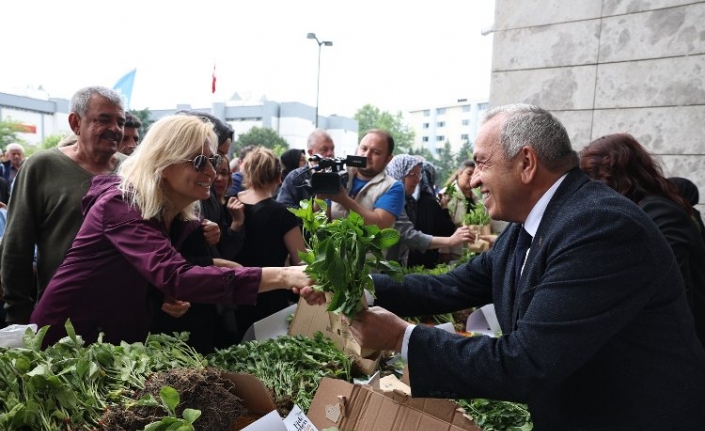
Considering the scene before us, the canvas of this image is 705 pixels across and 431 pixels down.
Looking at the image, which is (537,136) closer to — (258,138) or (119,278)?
(119,278)

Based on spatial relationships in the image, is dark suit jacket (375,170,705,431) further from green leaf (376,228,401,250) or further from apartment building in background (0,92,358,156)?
apartment building in background (0,92,358,156)

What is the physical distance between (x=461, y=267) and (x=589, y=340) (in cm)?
88

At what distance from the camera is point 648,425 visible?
1476 mm

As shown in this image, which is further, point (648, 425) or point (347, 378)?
point (347, 378)

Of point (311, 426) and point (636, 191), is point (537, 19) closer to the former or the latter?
point (636, 191)

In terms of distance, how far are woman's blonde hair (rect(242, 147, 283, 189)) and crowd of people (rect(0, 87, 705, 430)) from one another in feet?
0.05

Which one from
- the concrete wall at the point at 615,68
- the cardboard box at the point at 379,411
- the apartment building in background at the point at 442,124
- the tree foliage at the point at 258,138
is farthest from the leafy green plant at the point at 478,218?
the apartment building in background at the point at 442,124

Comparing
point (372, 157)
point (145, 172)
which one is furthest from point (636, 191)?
point (145, 172)

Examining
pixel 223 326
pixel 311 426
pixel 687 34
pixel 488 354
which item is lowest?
pixel 223 326

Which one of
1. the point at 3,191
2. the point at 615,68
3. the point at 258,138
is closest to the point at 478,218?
the point at 615,68

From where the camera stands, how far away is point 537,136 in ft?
5.32

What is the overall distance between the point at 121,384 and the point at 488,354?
1.12 meters

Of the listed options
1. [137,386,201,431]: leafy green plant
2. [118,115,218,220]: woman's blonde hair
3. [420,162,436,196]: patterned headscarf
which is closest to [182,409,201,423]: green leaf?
[137,386,201,431]: leafy green plant

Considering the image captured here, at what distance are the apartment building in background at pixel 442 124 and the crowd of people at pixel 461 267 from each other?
71.0 metres
